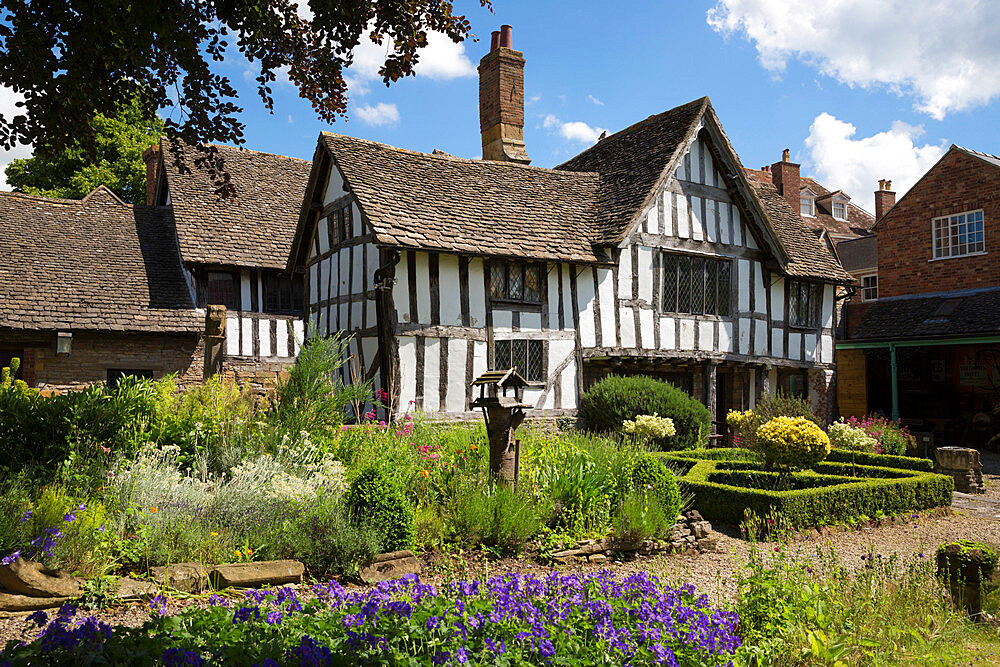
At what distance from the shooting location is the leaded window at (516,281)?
15.2 meters

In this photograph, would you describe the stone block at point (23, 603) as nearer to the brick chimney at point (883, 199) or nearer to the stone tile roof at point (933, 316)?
the stone tile roof at point (933, 316)

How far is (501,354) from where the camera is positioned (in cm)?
1508

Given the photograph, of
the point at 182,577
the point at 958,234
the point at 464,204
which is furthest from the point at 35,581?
the point at 958,234

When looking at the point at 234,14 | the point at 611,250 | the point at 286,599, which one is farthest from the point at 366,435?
the point at 611,250

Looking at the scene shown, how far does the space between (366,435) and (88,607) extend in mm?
3979

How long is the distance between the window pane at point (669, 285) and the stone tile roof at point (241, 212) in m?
9.56

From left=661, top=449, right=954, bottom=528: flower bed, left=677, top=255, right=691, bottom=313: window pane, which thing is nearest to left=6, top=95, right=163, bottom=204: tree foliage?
left=677, top=255, right=691, bottom=313: window pane

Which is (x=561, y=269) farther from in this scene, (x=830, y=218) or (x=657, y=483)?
(x=830, y=218)

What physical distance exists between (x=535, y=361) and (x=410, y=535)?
8813 mm

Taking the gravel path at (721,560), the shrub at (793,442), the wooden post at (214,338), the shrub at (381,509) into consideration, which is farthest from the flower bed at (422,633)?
the wooden post at (214,338)

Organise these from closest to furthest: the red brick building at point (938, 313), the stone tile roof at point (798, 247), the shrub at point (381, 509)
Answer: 1. the shrub at point (381, 509)
2. the stone tile roof at point (798, 247)
3. the red brick building at point (938, 313)

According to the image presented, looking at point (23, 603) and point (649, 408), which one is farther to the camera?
point (649, 408)

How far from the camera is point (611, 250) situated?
1633 cm

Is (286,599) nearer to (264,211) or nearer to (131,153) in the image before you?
(264,211)
